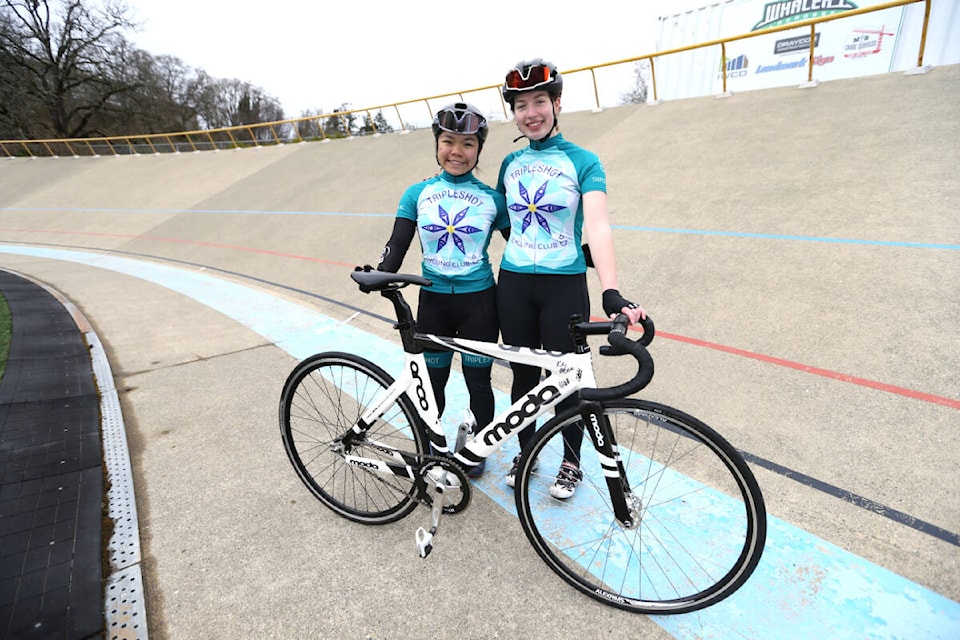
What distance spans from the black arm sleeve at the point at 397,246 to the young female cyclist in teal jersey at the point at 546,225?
501 mm

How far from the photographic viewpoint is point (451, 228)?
6.64ft

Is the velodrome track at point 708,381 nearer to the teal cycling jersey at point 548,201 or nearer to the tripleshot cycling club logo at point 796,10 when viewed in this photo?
the teal cycling jersey at point 548,201

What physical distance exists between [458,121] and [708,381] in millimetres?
2639

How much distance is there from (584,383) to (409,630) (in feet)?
4.10

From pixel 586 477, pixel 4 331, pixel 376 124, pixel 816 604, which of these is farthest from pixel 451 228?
pixel 376 124

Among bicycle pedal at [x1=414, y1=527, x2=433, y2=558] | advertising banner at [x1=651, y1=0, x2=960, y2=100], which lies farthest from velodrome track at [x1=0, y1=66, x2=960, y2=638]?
advertising banner at [x1=651, y1=0, x2=960, y2=100]

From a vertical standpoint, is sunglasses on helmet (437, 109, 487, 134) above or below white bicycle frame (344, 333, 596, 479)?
above

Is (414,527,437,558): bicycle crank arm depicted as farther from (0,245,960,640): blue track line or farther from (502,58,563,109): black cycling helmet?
(502,58,563,109): black cycling helmet

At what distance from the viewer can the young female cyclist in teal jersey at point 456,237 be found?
1968 millimetres

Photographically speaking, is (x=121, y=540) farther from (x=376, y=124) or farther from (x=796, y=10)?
(x=376, y=124)

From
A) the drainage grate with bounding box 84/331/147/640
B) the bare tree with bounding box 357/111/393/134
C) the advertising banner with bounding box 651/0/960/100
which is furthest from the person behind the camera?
the bare tree with bounding box 357/111/393/134

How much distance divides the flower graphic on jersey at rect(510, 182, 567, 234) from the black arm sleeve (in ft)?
1.76

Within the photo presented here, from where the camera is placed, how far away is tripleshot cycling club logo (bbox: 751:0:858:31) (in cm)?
1176

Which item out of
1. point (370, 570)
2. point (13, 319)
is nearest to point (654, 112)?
point (370, 570)
